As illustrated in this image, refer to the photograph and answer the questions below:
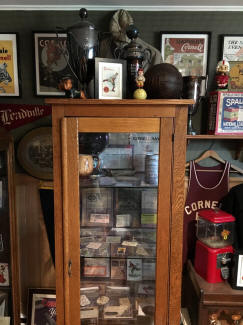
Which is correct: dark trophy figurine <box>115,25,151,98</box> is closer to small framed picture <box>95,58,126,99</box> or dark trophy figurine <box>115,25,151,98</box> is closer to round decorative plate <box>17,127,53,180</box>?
small framed picture <box>95,58,126,99</box>

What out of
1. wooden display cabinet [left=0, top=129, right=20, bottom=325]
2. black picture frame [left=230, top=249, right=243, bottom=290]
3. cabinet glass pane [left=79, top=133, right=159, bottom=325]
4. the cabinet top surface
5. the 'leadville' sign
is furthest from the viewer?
the 'leadville' sign

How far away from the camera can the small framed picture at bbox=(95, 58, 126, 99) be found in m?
1.19

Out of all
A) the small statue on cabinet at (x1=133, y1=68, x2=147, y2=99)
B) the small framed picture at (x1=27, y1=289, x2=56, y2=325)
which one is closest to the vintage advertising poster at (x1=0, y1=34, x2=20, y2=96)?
the small statue on cabinet at (x1=133, y1=68, x2=147, y2=99)

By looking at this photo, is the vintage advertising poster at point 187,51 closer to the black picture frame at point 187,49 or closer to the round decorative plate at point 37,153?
the black picture frame at point 187,49

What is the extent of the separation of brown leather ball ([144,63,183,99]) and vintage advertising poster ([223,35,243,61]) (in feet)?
2.40

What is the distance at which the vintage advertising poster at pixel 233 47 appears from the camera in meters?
1.68

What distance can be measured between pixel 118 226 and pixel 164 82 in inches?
32.1

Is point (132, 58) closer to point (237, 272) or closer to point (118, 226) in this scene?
point (118, 226)

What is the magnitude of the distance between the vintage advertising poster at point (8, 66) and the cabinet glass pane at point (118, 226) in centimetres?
91

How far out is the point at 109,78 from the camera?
120cm

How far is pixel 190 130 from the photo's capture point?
5.29 ft

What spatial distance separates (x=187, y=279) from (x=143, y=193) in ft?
2.71

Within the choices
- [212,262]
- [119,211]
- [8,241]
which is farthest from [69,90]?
[212,262]

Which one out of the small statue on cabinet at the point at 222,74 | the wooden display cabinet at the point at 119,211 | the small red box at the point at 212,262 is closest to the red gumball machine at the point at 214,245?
the small red box at the point at 212,262
